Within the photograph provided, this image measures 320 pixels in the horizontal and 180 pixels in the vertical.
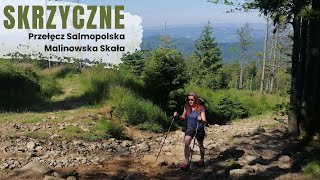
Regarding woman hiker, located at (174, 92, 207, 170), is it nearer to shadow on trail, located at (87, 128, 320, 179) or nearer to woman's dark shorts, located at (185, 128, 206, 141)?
woman's dark shorts, located at (185, 128, 206, 141)

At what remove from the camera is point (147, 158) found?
33.5ft

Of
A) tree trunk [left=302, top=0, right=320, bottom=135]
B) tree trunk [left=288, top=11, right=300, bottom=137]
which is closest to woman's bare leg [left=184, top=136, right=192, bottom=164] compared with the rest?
tree trunk [left=288, top=11, right=300, bottom=137]

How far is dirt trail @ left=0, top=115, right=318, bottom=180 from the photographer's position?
8.78 meters

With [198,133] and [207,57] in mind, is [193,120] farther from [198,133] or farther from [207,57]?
[207,57]

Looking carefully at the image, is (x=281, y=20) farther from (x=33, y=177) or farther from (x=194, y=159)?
(x=33, y=177)

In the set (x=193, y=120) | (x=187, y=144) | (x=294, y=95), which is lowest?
(x=187, y=144)

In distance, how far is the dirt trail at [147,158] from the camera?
28.8ft

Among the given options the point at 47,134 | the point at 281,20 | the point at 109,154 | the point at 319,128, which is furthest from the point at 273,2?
the point at 47,134

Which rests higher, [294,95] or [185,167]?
[294,95]

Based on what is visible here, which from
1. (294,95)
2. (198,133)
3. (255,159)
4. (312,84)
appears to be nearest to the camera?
(198,133)

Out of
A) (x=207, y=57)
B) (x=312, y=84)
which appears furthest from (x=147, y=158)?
(x=207, y=57)

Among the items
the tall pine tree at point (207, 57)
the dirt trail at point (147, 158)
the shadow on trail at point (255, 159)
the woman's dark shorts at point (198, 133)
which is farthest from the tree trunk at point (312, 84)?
the tall pine tree at point (207, 57)

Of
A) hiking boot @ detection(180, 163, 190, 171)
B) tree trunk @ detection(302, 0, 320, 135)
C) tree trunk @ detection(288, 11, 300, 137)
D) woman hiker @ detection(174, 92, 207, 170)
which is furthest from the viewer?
tree trunk @ detection(288, 11, 300, 137)

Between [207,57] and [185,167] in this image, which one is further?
[207,57]
